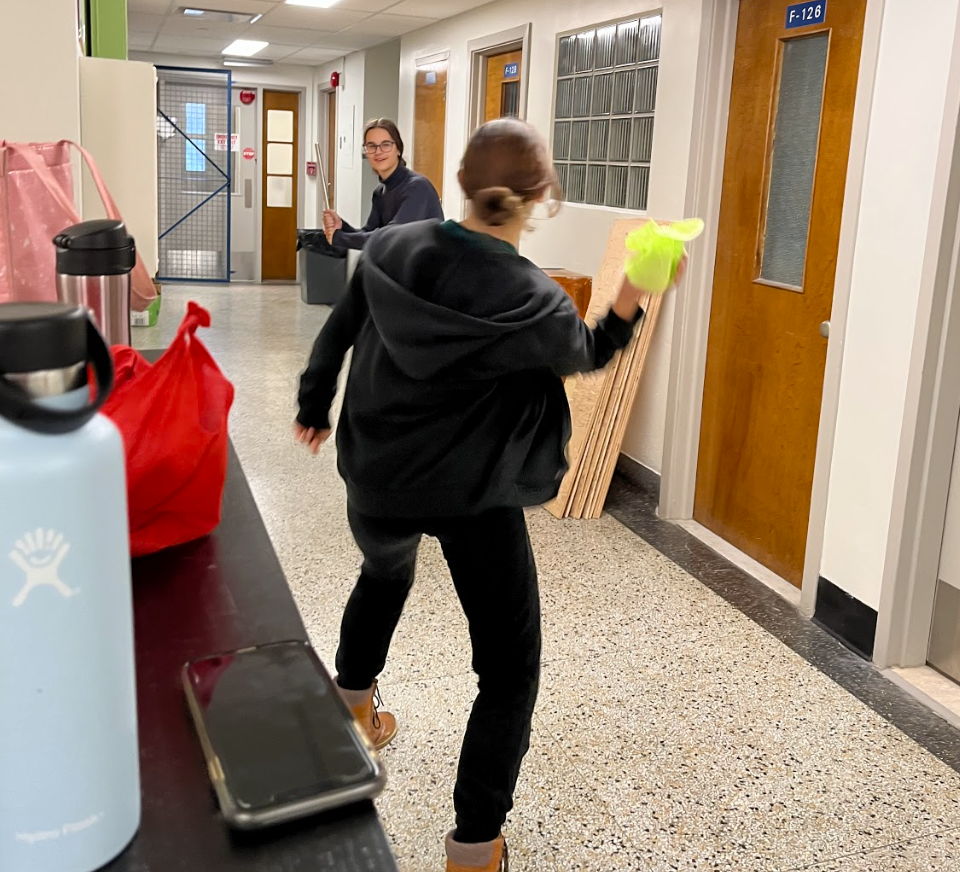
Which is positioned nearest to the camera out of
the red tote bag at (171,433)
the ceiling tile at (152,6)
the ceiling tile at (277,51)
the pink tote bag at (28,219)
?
the red tote bag at (171,433)

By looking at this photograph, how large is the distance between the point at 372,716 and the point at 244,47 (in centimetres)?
930

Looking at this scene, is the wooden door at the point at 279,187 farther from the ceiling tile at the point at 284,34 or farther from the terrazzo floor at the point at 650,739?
the terrazzo floor at the point at 650,739

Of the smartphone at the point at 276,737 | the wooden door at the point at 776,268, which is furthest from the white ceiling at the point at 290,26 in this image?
the smartphone at the point at 276,737

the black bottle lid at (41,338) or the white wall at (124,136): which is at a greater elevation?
the white wall at (124,136)

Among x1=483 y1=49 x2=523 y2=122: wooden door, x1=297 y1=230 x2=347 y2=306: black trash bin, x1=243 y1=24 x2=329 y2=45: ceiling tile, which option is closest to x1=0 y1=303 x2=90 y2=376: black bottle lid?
x1=483 y1=49 x2=523 y2=122: wooden door

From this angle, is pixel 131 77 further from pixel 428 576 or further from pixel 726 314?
pixel 726 314

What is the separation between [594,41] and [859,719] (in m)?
3.50

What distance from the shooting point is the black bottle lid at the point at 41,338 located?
543mm

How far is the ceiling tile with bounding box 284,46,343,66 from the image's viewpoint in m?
9.86

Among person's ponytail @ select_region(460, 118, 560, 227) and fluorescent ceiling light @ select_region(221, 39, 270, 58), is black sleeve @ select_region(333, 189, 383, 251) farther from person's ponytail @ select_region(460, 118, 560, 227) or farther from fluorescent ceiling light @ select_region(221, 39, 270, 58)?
fluorescent ceiling light @ select_region(221, 39, 270, 58)

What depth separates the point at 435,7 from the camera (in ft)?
21.6

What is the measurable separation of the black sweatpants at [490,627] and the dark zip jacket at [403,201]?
2.95m

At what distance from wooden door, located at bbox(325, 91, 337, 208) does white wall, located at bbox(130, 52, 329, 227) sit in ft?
0.87

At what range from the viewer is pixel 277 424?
17.2ft
